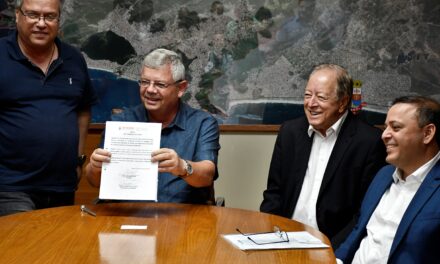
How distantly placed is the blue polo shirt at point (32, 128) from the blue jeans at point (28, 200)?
41 millimetres

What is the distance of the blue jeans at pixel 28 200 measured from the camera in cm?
297

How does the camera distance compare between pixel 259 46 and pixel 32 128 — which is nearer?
pixel 32 128

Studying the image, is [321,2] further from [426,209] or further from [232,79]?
[426,209]

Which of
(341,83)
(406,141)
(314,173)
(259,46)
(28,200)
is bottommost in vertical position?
(28,200)

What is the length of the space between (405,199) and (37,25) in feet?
6.51

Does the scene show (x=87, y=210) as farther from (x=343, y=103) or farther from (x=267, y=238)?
(x=343, y=103)

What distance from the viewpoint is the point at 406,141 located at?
8.62 ft

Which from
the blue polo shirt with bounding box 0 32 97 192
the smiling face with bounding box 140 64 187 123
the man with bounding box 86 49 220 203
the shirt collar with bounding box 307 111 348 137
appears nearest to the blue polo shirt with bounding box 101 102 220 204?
the man with bounding box 86 49 220 203

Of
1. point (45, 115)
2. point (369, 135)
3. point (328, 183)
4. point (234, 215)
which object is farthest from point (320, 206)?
point (45, 115)

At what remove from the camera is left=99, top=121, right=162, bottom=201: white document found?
256 cm

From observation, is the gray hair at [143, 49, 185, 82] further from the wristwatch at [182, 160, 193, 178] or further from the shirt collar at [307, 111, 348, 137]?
the shirt collar at [307, 111, 348, 137]

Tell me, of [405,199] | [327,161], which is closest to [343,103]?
[327,161]

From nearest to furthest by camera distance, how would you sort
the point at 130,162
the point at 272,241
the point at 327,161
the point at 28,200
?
the point at 272,241 < the point at 130,162 < the point at 28,200 < the point at 327,161

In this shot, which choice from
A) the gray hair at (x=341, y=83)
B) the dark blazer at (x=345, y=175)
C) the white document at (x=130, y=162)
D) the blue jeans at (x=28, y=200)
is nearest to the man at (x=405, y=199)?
the dark blazer at (x=345, y=175)
